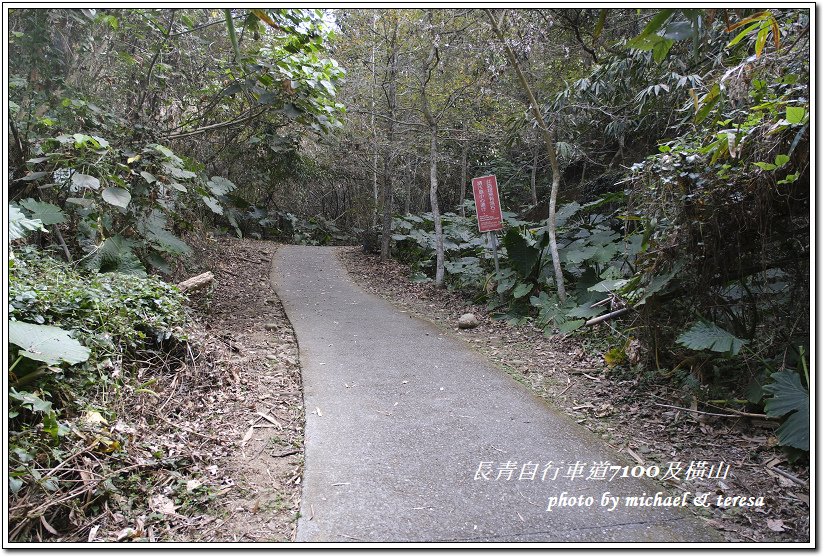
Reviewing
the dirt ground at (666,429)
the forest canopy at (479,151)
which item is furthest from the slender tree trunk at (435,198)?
the dirt ground at (666,429)

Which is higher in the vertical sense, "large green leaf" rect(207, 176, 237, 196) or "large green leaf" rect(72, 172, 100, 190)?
"large green leaf" rect(207, 176, 237, 196)

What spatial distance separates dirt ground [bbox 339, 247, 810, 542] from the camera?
2.18m

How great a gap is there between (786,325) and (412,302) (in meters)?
5.02

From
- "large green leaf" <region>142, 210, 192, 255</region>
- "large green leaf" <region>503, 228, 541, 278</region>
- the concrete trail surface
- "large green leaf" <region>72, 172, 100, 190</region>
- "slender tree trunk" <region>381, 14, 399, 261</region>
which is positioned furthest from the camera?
"slender tree trunk" <region>381, 14, 399, 261</region>

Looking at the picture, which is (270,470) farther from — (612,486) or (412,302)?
(412,302)

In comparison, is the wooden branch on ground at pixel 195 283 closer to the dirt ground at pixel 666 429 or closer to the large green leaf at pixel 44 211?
the large green leaf at pixel 44 211

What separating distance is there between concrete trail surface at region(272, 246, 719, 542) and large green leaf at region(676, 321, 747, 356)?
36.0 inches

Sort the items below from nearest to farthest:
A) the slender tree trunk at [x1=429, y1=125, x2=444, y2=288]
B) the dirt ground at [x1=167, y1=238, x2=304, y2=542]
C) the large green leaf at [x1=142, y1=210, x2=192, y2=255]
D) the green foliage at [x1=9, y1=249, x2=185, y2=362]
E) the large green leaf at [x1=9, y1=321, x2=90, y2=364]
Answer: the dirt ground at [x1=167, y1=238, x2=304, y2=542], the large green leaf at [x1=9, y1=321, x2=90, y2=364], the green foliage at [x1=9, y1=249, x2=185, y2=362], the large green leaf at [x1=142, y1=210, x2=192, y2=255], the slender tree trunk at [x1=429, y1=125, x2=444, y2=288]

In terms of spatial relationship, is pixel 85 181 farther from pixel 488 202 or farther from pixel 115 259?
pixel 488 202

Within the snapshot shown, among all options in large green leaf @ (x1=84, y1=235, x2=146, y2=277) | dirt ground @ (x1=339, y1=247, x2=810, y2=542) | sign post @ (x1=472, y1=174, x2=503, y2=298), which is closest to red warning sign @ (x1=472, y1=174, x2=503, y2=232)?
sign post @ (x1=472, y1=174, x2=503, y2=298)

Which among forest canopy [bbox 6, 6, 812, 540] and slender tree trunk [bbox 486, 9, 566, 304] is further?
slender tree trunk [bbox 486, 9, 566, 304]

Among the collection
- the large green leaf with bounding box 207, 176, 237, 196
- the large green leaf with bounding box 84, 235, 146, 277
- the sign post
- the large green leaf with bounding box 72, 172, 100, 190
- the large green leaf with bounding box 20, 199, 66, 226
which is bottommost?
the large green leaf with bounding box 84, 235, 146, 277

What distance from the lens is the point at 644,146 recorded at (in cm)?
730

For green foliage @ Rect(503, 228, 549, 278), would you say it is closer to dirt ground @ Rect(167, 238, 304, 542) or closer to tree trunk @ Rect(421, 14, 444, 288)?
tree trunk @ Rect(421, 14, 444, 288)
